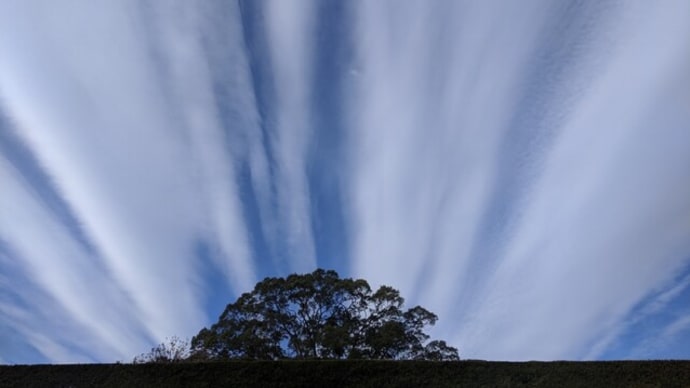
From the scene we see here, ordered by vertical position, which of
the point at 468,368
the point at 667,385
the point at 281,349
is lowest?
the point at 667,385

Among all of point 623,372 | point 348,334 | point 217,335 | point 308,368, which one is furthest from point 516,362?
point 217,335

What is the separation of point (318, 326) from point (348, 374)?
50.5 ft

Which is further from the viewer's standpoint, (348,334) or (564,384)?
(348,334)

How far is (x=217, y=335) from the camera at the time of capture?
30219mm

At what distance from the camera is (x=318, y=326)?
31.7 meters

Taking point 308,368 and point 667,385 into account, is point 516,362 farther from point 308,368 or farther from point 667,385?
point 308,368

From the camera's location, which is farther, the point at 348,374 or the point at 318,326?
the point at 318,326

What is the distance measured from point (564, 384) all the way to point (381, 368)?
19.9 feet

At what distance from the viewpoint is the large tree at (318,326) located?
29469 mm

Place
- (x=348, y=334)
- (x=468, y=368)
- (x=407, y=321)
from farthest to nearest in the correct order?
(x=407, y=321)
(x=348, y=334)
(x=468, y=368)

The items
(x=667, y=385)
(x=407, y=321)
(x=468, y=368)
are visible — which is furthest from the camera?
(x=407, y=321)

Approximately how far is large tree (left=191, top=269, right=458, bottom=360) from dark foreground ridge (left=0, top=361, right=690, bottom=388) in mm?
11234

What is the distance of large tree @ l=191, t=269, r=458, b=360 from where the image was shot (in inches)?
1160

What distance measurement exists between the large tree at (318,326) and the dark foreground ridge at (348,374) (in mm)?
11234
